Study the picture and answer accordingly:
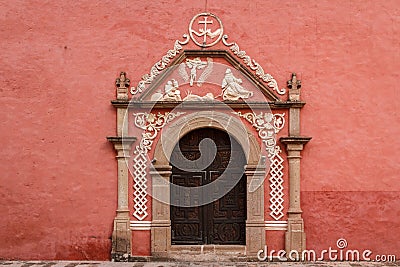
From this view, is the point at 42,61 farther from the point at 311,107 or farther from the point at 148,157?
the point at 311,107

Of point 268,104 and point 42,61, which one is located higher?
point 42,61

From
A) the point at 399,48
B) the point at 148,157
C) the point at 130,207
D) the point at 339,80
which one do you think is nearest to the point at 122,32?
the point at 148,157

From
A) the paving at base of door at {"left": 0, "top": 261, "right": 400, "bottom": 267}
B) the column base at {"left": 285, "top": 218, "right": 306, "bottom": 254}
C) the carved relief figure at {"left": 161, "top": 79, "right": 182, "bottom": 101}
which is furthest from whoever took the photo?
the carved relief figure at {"left": 161, "top": 79, "right": 182, "bottom": 101}

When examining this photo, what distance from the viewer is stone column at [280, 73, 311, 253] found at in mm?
8516

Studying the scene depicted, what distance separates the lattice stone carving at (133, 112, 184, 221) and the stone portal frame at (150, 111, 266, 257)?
116 mm

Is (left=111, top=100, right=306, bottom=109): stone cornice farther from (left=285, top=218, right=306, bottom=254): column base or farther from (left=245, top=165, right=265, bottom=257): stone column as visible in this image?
(left=285, top=218, right=306, bottom=254): column base

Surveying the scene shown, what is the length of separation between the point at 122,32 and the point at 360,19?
3339 millimetres

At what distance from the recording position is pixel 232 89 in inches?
344

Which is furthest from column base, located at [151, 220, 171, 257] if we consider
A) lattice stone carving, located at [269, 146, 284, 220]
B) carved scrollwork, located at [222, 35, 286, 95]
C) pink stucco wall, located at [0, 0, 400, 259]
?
carved scrollwork, located at [222, 35, 286, 95]

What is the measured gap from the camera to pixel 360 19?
28.7 ft

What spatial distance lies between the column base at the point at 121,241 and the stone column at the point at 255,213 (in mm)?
1640

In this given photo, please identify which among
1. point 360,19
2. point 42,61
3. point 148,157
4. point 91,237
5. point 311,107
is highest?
point 360,19

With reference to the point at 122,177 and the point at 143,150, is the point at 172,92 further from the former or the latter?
the point at 122,177

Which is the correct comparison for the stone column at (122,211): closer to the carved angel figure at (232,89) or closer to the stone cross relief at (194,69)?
the stone cross relief at (194,69)
